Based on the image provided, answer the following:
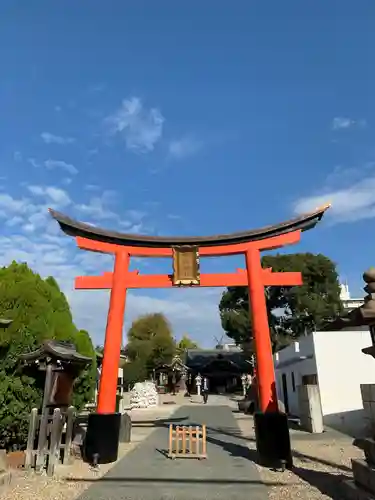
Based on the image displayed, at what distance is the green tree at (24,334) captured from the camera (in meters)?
9.79

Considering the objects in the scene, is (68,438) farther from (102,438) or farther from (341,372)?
(341,372)

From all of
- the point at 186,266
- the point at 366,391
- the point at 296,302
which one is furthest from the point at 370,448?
the point at 296,302

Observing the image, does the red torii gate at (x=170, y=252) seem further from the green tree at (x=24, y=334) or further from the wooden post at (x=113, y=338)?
the green tree at (x=24, y=334)

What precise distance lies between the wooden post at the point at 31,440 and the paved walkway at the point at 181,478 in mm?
1822

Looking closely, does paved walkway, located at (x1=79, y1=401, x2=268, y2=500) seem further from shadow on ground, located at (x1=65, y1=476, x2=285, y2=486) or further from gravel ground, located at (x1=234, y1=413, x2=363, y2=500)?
gravel ground, located at (x1=234, y1=413, x2=363, y2=500)

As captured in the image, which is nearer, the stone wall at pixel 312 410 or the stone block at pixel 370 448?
the stone block at pixel 370 448

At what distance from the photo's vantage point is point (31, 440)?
9102 millimetres

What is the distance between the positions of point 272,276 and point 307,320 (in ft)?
103

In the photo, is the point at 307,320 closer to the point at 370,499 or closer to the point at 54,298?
the point at 54,298

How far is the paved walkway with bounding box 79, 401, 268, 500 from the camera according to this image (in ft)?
23.8

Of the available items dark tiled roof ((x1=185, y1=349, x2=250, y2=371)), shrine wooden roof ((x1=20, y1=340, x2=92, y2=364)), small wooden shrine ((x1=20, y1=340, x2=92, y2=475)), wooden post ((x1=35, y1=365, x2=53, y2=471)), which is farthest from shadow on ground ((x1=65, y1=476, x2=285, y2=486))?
dark tiled roof ((x1=185, y1=349, x2=250, y2=371))

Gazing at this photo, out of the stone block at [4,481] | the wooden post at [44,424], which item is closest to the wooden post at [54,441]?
the wooden post at [44,424]

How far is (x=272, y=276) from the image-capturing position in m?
12.1

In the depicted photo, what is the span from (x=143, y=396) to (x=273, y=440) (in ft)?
85.6
